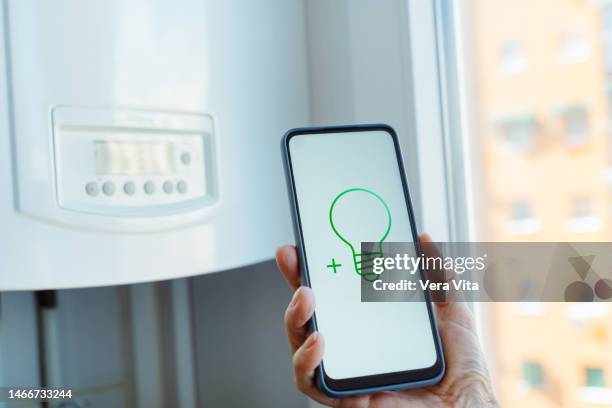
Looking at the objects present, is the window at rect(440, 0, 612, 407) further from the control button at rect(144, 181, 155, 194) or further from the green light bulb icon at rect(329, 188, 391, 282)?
the control button at rect(144, 181, 155, 194)

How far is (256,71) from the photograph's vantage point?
647mm

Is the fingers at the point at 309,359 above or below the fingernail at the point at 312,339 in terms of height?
below

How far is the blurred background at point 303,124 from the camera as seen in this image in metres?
0.50

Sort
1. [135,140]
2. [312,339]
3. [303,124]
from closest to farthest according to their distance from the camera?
[312,339]
[135,140]
[303,124]

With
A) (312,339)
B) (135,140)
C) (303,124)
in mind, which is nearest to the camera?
(312,339)

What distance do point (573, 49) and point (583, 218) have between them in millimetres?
155

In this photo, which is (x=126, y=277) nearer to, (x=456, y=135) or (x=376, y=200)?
(x=376, y=200)

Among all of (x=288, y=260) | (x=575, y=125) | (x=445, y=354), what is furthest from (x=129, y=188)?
(x=575, y=125)

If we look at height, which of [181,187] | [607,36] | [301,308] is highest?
[607,36]

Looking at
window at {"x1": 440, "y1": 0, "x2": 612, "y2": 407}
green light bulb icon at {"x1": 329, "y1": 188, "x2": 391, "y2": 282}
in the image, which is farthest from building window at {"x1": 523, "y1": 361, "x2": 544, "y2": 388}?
green light bulb icon at {"x1": 329, "y1": 188, "x2": 391, "y2": 282}

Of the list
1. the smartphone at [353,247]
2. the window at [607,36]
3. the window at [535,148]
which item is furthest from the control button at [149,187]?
the window at [607,36]

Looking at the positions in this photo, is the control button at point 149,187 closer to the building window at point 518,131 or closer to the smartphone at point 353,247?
the smartphone at point 353,247

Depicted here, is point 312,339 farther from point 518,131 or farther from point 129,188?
point 518,131

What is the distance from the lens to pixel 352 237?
495 millimetres
